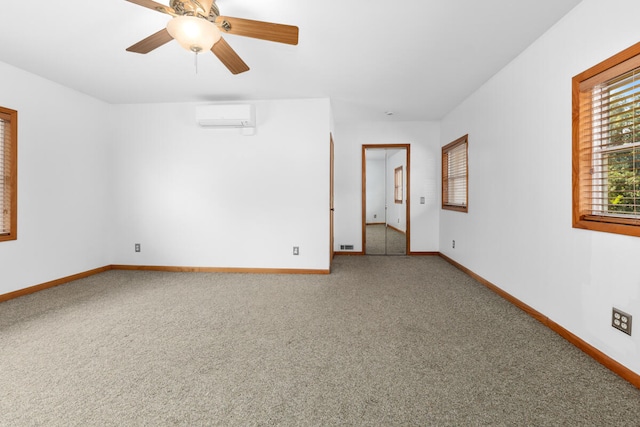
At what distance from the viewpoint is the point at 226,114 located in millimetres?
3861

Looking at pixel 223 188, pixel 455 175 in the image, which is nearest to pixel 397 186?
pixel 455 175

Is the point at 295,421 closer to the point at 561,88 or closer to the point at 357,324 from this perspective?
the point at 357,324

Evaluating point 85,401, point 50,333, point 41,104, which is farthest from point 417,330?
point 41,104

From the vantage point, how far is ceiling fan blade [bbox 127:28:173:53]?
1.98 meters

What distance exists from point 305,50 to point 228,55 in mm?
762

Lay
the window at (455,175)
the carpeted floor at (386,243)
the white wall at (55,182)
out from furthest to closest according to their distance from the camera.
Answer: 1. the carpeted floor at (386,243)
2. the window at (455,175)
3. the white wall at (55,182)

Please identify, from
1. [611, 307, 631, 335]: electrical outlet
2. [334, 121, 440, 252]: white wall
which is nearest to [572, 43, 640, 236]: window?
[611, 307, 631, 335]: electrical outlet

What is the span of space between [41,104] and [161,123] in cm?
127

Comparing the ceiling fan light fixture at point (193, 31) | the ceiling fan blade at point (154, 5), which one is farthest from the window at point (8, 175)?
the ceiling fan light fixture at point (193, 31)

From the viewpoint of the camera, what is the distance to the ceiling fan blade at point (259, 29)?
1.81 m

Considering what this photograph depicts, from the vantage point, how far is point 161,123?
4211mm

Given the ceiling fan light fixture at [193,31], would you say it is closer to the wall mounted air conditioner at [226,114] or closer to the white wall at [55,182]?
the wall mounted air conditioner at [226,114]

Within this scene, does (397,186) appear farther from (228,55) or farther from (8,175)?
(8,175)

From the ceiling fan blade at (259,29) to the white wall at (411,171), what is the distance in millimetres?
3474
